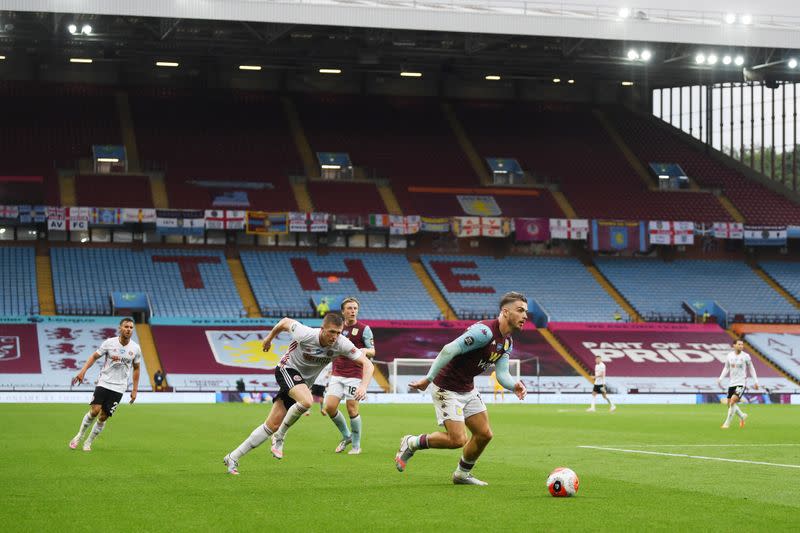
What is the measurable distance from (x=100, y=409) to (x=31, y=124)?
55730 mm

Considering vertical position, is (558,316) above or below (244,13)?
below

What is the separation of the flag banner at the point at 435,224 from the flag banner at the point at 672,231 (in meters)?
13.4

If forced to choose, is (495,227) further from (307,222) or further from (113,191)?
(113,191)

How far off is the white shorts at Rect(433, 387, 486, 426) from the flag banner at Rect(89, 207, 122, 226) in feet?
176

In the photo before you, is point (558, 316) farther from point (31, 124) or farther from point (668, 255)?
point (31, 124)

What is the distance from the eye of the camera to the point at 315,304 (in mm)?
64250

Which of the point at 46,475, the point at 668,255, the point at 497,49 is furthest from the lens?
the point at 668,255

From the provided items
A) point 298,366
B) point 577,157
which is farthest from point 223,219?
point 298,366

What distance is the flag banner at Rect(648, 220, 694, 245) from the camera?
241 feet

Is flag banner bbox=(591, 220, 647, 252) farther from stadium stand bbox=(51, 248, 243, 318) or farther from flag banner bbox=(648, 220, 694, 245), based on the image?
stadium stand bbox=(51, 248, 243, 318)

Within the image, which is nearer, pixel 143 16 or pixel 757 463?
pixel 757 463

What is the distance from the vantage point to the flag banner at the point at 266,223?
2675 inches

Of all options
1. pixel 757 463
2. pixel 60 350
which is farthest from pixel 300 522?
pixel 60 350

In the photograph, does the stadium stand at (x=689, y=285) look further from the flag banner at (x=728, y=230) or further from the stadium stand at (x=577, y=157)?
the stadium stand at (x=577, y=157)
